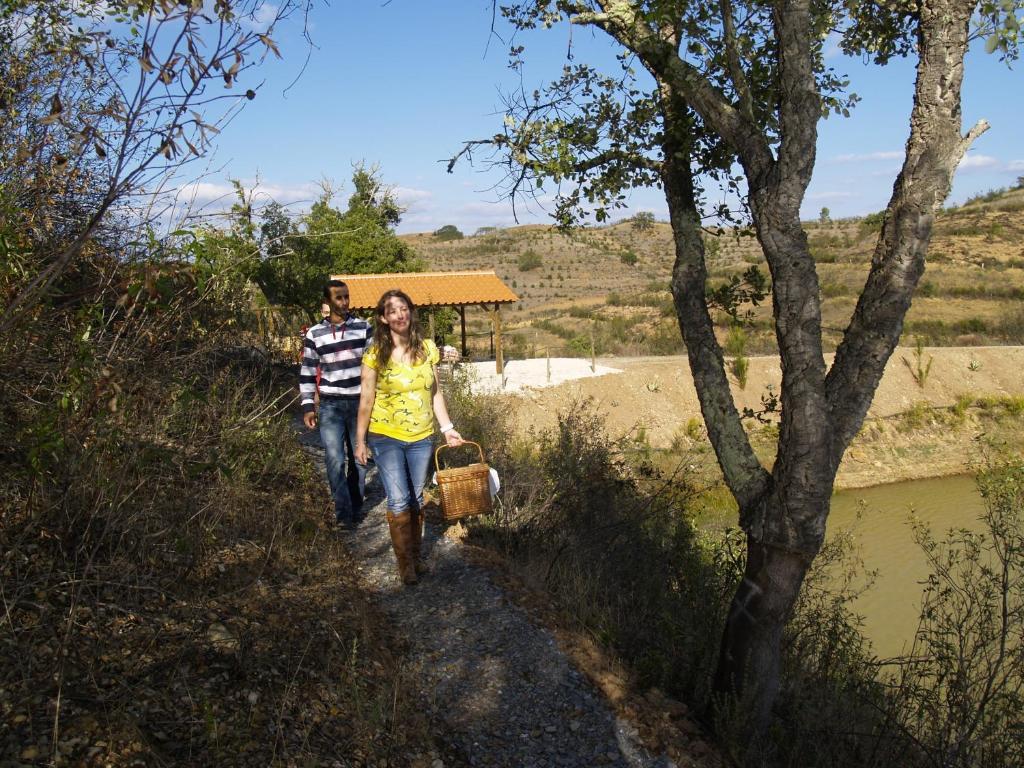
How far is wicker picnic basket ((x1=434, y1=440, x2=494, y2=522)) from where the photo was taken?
5.15 meters

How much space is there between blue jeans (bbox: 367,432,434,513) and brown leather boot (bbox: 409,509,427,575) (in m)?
0.09

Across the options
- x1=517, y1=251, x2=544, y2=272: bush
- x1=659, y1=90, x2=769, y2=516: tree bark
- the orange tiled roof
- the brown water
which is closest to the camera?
x1=659, y1=90, x2=769, y2=516: tree bark

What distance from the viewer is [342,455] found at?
5.91 m

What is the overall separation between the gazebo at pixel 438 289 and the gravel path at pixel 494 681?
14238mm

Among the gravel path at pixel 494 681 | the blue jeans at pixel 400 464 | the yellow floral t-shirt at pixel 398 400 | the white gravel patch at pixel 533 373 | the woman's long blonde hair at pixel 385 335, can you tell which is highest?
the woman's long blonde hair at pixel 385 335

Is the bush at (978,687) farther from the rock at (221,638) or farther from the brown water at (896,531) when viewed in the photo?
the rock at (221,638)

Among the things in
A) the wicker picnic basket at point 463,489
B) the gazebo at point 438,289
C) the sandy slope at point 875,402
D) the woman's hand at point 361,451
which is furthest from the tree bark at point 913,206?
the gazebo at point 438,289

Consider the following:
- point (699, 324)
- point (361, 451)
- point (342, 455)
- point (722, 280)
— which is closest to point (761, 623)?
point (699, 324)

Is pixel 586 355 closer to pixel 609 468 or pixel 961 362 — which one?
pixel 961 362

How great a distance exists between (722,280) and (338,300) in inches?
1374

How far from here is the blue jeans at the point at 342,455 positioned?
18.8ft

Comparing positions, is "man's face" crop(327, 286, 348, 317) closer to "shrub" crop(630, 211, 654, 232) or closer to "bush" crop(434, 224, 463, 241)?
"shrub" crop(630, 211, 654, 232)

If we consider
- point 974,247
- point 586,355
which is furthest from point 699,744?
point 974,247

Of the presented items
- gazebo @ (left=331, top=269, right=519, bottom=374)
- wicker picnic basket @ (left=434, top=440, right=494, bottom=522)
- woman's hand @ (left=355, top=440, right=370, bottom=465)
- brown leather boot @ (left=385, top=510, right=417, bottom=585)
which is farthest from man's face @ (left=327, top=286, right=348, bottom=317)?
gazebo @ (left=331, top=269, right=519, bottom=374)
